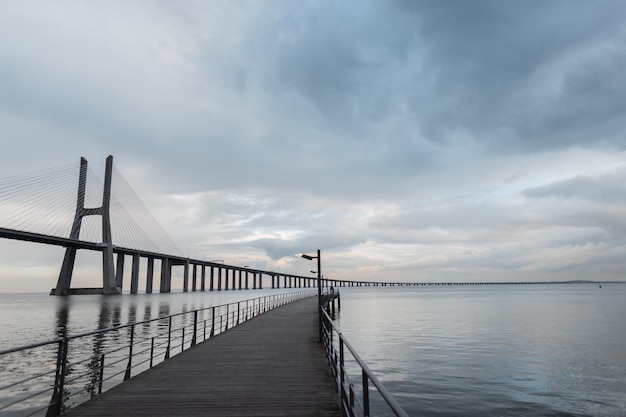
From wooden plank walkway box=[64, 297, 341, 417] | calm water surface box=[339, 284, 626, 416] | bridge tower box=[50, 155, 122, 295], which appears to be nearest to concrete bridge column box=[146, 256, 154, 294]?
bridge tower box=[50, 155, 122, 295]

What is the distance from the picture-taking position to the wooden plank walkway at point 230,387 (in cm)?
677

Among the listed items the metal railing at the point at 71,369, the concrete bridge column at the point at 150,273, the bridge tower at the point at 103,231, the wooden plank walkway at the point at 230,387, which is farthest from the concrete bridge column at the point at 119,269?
the wooden plank walkway at the point at 230,387

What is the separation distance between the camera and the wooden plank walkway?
6.77 meters

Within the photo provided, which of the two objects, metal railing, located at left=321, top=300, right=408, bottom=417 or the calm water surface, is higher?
metal railing, located at left=321, top=300, right=408, bottom=417

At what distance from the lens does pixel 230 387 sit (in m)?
8.17

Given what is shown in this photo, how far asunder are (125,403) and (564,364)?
19.9 metres

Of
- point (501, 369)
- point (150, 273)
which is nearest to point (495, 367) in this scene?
point (501, 369)

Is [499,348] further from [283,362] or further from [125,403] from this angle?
[125,403]

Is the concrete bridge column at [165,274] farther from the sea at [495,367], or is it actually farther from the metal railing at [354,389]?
the metal railing at [354,389]

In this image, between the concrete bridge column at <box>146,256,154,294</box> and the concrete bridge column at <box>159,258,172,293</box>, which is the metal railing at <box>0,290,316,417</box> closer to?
the concrete bridge column at <box>146,256,154,294</box>

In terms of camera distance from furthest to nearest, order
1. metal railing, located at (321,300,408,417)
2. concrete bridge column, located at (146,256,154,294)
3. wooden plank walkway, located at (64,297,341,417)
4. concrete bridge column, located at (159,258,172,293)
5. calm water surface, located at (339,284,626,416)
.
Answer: concrete bridge column, located at (159,258,172,293) < concrete bridge column, located at (146,256,154,294) < calm water surface, located at (339,284,626,416) < wooden plank walkway, located at (64,297,341,417) < metal railing, located at (321,300,408,417)

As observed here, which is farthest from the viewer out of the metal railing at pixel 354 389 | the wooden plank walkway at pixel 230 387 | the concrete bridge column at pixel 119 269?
the concrete bridge column at pixel 119 269

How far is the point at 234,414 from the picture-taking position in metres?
6.55

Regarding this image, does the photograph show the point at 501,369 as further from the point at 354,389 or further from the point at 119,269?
the point at 119,269
